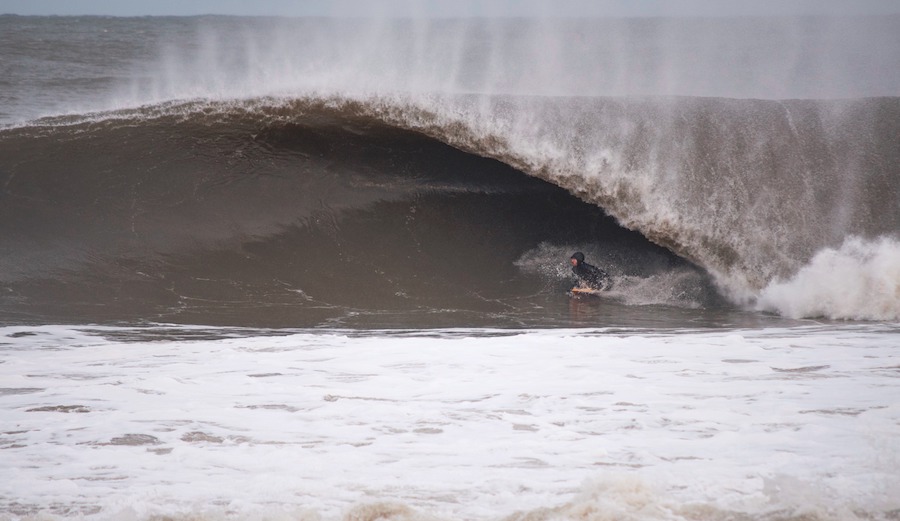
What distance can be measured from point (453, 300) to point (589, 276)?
4.63ft

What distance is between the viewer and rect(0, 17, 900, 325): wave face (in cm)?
751

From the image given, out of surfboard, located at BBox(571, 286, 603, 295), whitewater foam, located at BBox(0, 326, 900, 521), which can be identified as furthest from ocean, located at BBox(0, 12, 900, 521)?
surfboard, located at BBox(571, 286, 603, 295)

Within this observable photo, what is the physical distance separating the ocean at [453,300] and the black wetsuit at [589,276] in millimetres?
161

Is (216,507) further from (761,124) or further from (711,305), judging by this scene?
(761,124)

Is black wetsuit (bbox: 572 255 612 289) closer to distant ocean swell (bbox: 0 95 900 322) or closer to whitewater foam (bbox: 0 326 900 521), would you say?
distant ocean swell (bbox: 0 95 900 322)

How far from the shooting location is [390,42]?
49.4 ft

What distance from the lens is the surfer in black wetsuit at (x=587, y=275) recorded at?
7.82 meters

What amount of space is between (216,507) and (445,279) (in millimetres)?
5294

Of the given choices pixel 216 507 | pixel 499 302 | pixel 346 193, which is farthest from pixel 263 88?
pixel 216 507

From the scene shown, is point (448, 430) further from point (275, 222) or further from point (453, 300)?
point (275, 222)

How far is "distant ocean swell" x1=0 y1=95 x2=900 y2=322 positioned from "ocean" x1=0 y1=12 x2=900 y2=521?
0.04 m

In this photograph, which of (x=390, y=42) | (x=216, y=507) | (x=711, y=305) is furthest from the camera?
(x=390, y=42)

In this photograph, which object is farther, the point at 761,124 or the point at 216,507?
the point at 761,124

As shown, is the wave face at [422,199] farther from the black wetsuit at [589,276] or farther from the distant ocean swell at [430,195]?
the black wetsuit at [589,276]
